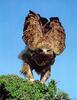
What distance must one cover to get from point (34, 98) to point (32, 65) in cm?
279

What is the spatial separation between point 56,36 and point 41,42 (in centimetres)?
104

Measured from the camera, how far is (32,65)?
19906mm

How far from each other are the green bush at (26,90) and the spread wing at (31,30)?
2086 mm

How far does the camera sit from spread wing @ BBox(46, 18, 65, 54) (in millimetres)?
19688

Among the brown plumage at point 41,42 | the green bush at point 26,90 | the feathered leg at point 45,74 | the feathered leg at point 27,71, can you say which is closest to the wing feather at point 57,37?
the brown plumage at point 41,42

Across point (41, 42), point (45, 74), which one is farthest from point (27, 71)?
point (41, 42)

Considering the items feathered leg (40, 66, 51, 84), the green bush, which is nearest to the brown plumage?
feathered leg (40, 66, 51, 84)

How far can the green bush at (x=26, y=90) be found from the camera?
17547mm

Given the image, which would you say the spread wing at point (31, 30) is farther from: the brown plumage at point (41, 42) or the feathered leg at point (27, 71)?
the feathered leg at point (27, 71)

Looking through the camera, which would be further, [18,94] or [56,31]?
[56,31]

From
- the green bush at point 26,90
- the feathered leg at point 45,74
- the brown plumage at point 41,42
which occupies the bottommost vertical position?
the green bush at point 26,90

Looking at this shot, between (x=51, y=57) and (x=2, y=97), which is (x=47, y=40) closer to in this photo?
(x=51, y=57)

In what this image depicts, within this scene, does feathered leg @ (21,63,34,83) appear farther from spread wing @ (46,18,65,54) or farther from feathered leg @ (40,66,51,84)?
spread wing @ (46,18,65,54)

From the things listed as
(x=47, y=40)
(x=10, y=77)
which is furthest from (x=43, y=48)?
(x=10, y=77)
